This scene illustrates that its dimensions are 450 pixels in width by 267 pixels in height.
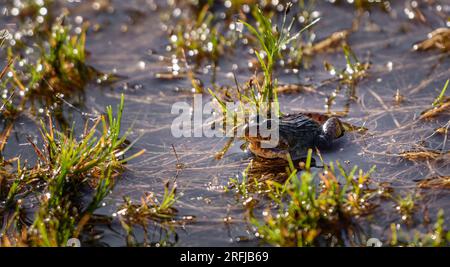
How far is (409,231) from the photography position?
12.9 ft

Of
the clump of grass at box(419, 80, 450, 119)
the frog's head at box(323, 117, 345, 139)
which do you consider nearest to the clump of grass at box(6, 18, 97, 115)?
the frog's head at box(323, 117, 345, 139)

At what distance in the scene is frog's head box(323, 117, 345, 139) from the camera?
16.1 feet

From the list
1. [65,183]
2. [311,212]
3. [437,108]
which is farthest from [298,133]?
[65,183]

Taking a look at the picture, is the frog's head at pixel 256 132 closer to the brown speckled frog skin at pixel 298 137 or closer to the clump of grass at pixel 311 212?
the brown speckled frog skin at pixel 298 137

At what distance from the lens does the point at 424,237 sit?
3.85 meters

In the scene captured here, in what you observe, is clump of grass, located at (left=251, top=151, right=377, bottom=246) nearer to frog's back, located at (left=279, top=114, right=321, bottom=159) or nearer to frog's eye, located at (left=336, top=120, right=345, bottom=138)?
frog's back, located at (left=279, top=114, right=321, bottom=159)

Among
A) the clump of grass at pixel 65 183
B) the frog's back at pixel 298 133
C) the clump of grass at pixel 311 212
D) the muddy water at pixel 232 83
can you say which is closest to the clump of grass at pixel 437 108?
the muddy water at pixel 232 83

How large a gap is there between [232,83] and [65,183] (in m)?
2.14

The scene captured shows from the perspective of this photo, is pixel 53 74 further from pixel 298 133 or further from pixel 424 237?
pixel 424 237

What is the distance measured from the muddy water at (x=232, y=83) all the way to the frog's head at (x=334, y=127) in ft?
0.26
